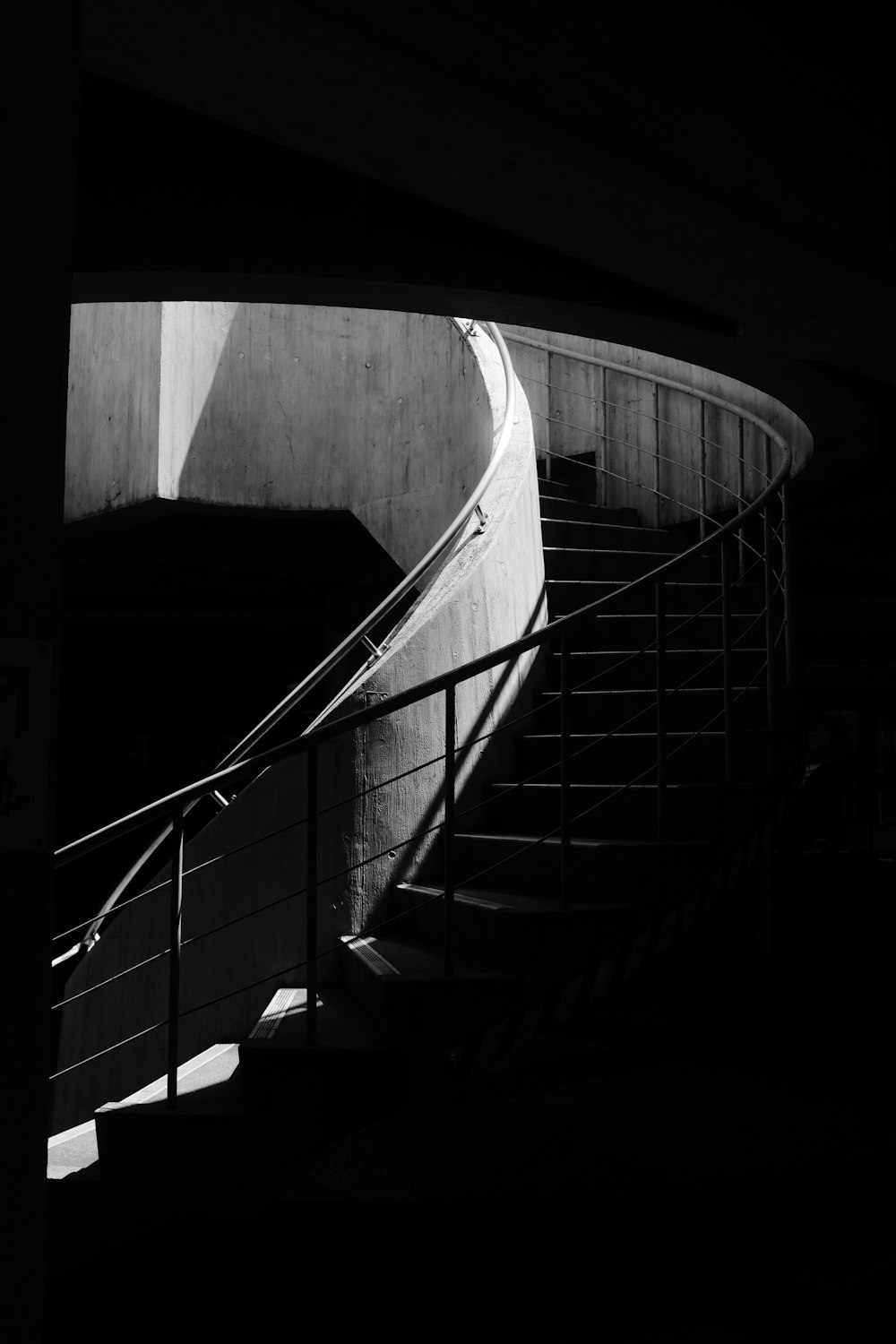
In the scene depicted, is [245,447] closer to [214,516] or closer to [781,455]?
[214,516]

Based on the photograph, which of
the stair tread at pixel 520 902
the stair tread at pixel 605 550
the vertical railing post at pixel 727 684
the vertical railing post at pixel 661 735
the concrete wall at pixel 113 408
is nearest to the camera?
the stair tread at pixel 520 902

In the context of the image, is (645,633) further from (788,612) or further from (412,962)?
(412,962)

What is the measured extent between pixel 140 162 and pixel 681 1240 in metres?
3.72

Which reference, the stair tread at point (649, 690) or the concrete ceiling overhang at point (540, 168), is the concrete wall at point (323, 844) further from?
the concrete ceiling overhang at point (540, 168)

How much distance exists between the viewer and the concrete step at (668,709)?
4.91m

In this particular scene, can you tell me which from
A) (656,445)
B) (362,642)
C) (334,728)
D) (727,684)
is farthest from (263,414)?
(334,728)

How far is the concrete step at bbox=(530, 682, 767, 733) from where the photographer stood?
193 inches

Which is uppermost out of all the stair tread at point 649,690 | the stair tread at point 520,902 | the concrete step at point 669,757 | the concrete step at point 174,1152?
the stair tread at point 649,690

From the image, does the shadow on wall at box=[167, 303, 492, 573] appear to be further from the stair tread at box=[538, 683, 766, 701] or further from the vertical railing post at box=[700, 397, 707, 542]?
the stair tread at box=[538, 683, 766, 701]

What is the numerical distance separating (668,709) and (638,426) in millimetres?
4023

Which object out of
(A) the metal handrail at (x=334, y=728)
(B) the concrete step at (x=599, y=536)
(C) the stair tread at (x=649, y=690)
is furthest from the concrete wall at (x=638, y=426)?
(A) the metal handrail at (x=334, y=728)

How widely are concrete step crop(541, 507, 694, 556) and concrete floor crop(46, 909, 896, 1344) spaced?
2800 mm

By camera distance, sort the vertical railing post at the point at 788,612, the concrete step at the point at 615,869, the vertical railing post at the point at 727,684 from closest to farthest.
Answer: the concrete step at the point at 615,869
the vertical railing post at the point at 727,684
the vertical railing post at the point at 788,612

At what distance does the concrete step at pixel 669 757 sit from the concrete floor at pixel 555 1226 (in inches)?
52.7
